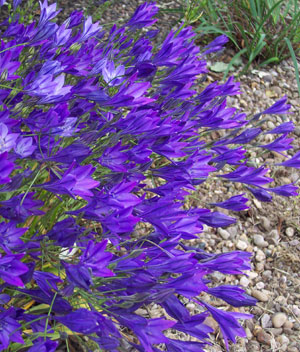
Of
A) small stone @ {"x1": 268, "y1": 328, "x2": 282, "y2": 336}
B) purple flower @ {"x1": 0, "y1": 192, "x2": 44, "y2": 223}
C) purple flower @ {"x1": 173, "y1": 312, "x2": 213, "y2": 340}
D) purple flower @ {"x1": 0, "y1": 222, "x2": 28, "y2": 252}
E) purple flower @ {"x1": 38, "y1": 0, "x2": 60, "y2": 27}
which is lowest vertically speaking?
small stone @ {"x1": 268, "y1": 328, "x2": 282, "y2": 336}

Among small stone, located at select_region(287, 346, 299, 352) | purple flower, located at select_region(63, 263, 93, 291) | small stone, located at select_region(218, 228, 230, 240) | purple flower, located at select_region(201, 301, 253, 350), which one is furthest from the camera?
small stone, located at select_region(218, 228, 230, 240)

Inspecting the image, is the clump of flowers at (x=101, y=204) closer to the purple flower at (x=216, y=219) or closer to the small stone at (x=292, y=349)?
the purple flower at (x=216, y=219)

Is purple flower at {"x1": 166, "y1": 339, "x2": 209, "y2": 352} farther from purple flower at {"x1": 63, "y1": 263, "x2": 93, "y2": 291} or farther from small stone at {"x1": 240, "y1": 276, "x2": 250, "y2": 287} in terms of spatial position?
small stone at {"x1": 240, "y1": 276, "x2": 250, "y2": 287}

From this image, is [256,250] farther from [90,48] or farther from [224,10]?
[224,10]

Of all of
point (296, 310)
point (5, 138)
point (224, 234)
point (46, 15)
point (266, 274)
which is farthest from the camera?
point (224, 234)

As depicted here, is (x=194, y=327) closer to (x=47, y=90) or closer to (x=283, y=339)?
(x=47, y=90)

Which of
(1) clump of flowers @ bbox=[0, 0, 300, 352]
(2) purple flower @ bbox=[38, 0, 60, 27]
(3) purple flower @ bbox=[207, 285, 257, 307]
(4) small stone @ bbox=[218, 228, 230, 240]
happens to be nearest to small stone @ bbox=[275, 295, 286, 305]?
(4) small stone @ bbox=[218, 228, 230, 240]

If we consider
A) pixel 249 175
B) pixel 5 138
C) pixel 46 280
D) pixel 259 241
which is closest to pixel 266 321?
pixel 259 241
